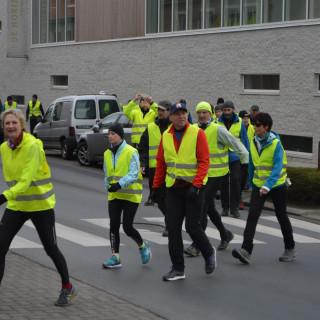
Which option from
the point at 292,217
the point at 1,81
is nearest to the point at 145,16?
the point at 1,81

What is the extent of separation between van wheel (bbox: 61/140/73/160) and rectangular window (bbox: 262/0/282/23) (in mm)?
6954

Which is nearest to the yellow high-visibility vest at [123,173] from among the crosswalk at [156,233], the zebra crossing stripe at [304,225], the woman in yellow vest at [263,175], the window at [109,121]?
the woman in yellow vest at [263,175]

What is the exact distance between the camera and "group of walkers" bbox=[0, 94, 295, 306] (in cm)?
797

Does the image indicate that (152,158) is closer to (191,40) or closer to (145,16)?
(191,40)

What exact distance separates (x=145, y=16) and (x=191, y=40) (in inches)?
143

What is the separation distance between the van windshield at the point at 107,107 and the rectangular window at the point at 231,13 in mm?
5083

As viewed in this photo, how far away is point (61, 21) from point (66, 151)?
1580 cm

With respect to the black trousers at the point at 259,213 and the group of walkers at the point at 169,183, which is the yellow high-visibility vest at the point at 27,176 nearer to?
the group of walkers at the point at 169,183

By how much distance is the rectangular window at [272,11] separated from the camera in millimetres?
25781

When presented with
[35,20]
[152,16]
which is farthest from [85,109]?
[35,20]

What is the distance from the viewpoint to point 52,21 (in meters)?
40.9

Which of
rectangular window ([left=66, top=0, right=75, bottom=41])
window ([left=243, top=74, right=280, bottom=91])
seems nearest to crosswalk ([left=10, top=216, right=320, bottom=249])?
window ([left=243, top=74, right=280, bottom=91])

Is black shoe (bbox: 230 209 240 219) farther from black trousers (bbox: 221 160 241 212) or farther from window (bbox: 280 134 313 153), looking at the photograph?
window (bbox: 280 134 313 153)

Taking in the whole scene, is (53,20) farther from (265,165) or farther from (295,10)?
(265,165)
